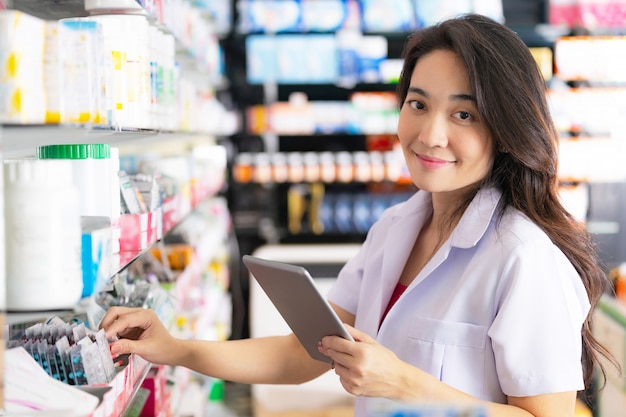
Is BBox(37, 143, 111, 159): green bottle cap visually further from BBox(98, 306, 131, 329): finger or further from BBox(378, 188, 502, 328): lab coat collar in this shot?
BBox(378, 188, 502, 328): lab coat collar

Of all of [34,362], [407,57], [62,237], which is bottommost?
[34,362]

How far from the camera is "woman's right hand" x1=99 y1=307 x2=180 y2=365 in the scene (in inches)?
68.1

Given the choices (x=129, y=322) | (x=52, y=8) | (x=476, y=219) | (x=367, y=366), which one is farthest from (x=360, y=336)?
(x=52, y=8)

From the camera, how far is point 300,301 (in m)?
1.61

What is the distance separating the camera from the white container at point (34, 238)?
1.16 metres

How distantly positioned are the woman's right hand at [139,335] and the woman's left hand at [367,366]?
47 centimetres

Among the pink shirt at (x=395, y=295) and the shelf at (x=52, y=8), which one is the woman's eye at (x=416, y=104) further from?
the shelf at (x=52, y=8)

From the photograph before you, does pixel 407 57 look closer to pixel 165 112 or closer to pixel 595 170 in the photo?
pixel 165 112

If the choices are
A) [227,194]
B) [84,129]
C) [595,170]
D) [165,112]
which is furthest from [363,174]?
[84,129]

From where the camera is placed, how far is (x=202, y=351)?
199 centimetres

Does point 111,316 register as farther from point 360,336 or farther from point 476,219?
point 476,219

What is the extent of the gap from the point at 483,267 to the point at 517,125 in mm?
327

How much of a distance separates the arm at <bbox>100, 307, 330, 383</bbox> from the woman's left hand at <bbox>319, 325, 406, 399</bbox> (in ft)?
1.58

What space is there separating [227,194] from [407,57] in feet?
12.7
